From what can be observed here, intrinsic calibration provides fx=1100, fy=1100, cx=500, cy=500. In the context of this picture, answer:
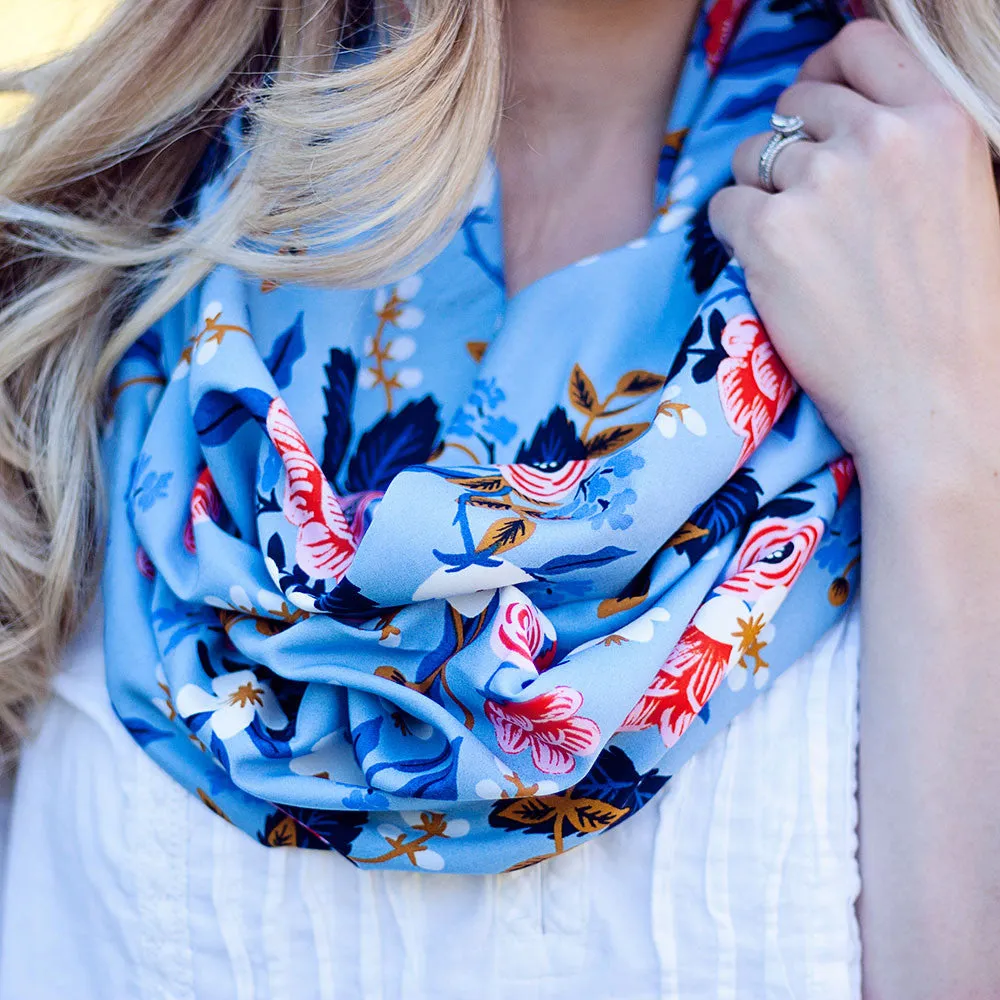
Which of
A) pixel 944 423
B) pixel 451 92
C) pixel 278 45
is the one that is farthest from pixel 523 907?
pixel 278 45

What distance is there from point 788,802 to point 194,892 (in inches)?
18.7

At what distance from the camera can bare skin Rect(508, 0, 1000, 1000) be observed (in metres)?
0.77

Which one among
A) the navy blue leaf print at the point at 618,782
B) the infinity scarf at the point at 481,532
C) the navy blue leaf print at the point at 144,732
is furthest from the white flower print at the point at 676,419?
the navy blue leaf print at the point at 144,732

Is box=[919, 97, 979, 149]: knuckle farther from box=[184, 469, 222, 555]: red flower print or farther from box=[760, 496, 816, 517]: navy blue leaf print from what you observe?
Answer: box=[184, 469, 222, 555]: red flower print

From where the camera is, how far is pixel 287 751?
83 cm

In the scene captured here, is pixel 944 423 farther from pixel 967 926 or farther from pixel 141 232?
pixel 141 232

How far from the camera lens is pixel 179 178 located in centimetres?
114

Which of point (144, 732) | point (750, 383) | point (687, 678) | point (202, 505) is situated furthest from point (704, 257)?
point (144, 732)

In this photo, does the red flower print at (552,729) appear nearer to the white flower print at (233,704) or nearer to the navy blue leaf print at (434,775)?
the navy blue leaf print at (434,775)

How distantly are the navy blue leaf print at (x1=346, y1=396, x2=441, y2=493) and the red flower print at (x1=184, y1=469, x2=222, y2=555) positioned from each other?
118 mm

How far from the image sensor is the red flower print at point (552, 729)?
0.73 m

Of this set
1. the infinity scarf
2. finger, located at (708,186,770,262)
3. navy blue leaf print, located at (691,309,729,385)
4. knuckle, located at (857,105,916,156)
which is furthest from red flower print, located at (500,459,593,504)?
knuckle, located at (857,105,916,156)

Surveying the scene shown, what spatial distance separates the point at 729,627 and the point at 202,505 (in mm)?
454

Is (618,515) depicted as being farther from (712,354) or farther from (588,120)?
(588,120)
